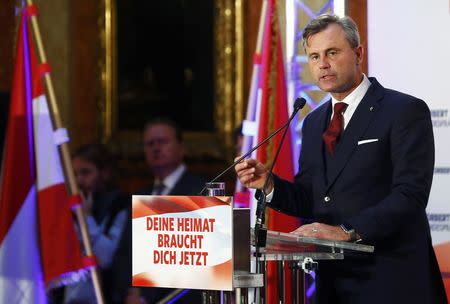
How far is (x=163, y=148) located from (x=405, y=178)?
7.62 ft

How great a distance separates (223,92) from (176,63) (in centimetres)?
54

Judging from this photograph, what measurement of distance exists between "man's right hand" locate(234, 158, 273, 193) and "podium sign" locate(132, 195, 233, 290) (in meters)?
0.32

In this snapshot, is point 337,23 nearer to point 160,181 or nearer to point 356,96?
point 356,96

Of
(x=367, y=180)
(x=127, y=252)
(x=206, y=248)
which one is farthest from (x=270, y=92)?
(x=206, y=248)

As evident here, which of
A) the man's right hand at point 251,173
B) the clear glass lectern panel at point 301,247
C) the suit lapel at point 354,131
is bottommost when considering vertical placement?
the clear glass lectern panel at point 301,247

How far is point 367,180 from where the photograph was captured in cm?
291

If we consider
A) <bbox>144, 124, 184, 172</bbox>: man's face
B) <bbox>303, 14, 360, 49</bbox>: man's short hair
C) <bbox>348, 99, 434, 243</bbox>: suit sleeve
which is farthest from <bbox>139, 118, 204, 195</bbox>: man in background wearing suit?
<bbox>348, 99, 434, 243</bbox>: suit sleeve

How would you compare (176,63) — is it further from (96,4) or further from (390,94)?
(390,94)

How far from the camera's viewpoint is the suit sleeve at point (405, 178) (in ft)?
9.07

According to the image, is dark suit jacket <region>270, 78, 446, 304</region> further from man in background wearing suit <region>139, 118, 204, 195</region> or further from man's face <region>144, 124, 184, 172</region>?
man's face <region>144, 124, 184, 172</region>

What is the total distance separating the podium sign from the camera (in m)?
2.45

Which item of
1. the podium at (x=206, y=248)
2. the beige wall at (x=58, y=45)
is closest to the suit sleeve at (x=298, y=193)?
the podium at (x=206, y=248)

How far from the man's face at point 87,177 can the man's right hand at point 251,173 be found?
259 centimetres

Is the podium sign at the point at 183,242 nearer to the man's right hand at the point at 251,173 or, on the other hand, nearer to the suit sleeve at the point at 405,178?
the man's right hand at the point at 251,173
